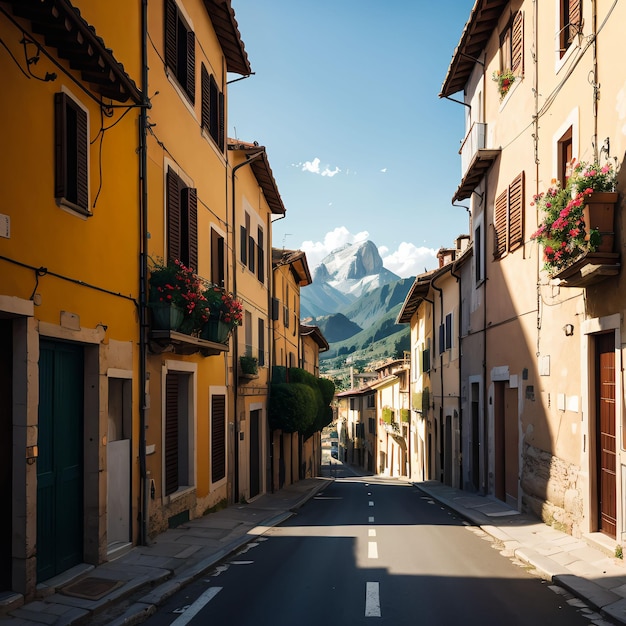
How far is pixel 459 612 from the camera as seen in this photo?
7004mm

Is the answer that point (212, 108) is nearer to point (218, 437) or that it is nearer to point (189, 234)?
point (189, 234)

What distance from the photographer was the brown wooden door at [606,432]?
965 centimetres

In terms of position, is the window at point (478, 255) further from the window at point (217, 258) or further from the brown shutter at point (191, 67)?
the brown shutter at point (191, 67)

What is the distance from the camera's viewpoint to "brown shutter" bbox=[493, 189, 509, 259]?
634 inches

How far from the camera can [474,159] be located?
17609mm

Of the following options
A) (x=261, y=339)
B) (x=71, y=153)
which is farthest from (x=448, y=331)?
(x=71, y=153)

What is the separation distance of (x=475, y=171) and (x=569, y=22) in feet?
22.8

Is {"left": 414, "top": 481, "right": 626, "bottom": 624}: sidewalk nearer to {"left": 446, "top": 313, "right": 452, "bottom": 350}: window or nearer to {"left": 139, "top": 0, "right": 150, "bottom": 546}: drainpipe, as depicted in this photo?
{"left": 139, "top": 0, "right": 150, "bottom": 546}: drainpipe

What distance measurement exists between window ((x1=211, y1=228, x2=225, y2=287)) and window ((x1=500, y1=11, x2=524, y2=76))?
7.57 metres

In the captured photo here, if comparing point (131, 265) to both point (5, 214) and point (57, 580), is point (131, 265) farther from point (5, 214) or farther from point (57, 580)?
point (57, 580)

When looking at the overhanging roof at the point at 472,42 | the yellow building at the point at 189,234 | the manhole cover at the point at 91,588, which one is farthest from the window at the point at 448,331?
the manhole cover at the point at 91,588

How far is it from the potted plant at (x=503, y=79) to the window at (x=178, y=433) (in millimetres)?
9710

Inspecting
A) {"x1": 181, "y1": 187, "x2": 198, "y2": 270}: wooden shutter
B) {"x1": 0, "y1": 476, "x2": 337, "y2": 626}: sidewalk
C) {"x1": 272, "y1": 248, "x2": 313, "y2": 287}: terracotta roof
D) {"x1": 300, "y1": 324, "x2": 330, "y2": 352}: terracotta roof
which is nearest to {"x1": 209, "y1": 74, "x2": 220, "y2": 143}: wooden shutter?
{"x1": 181, "y1": 187, "x2": 198, "y2": 270}: wooden shutter

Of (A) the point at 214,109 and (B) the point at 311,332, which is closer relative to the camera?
(A) the point at 214,109
